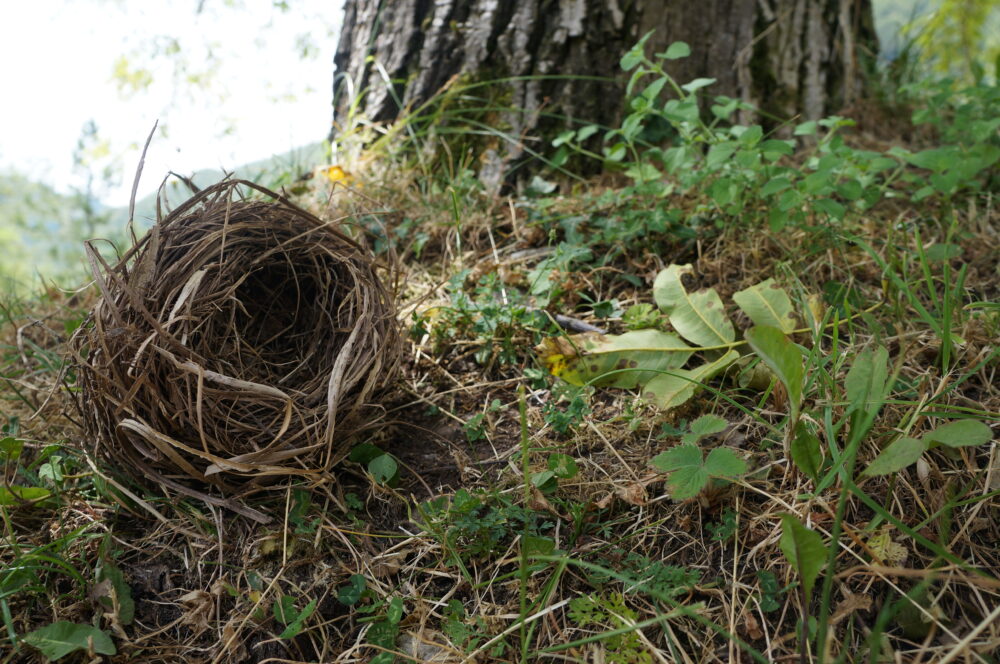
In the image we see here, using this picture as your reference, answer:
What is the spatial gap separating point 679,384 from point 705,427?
211 millimetres

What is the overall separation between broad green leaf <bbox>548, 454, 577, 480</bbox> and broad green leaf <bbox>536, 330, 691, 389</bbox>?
0.26 metres

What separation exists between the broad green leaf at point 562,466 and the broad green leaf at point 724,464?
274 mm

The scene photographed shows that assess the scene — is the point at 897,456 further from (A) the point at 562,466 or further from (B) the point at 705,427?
(A) the point at 562,466

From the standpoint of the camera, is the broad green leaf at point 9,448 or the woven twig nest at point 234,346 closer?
the woven twig nest at point 234,346

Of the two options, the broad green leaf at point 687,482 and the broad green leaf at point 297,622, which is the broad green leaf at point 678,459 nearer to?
the broad green leaf at point 687,482

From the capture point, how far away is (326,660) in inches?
43.8

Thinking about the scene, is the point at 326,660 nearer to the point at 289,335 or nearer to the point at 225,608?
the point at 225,608

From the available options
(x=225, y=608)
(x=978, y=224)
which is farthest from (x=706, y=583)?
(x=978, y=224)

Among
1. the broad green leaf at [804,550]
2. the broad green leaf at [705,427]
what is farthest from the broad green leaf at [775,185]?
the broad green leaf at [804,550]

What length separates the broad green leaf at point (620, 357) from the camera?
5.00 feet

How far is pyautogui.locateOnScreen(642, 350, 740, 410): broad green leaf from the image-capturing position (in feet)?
4.57

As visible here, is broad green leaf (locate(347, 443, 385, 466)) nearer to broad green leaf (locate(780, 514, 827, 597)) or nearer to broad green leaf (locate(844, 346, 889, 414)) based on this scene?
broad green leaf (locate(780, 514, 827, 597))

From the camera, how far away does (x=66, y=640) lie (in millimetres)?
1118

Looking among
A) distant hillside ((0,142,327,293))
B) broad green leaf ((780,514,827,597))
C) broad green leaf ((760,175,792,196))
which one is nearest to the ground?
broad green leaf ((780,514,827,597))
